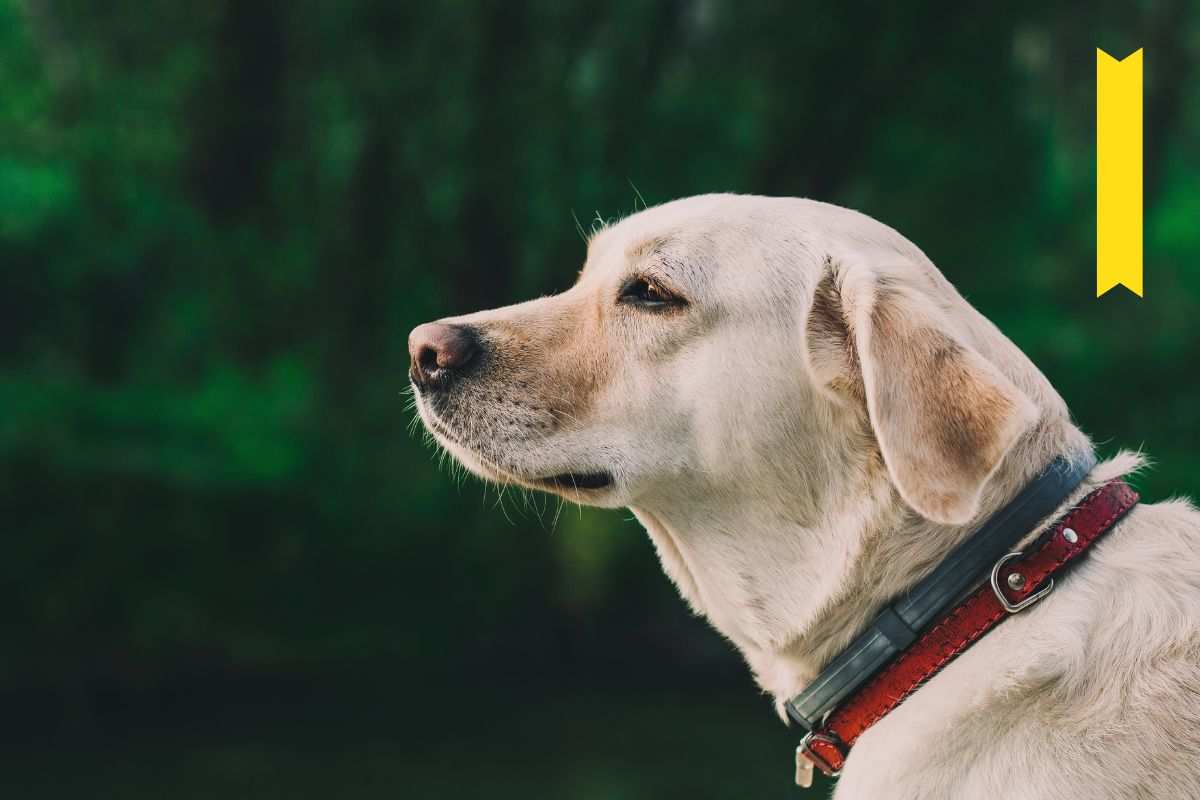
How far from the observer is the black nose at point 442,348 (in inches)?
96.5

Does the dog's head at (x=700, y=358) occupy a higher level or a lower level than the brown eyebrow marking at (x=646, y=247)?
lower

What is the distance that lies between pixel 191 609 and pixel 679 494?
7.92m

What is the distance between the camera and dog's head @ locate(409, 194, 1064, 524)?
2.18 m

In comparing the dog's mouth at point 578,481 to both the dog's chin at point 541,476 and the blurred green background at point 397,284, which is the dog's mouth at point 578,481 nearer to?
the dog's chin at point 541,476

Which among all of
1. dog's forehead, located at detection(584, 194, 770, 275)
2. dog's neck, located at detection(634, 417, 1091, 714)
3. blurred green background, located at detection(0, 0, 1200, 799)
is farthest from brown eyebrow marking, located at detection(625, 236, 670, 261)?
Result: blurred green background, located at detection(0, 0, 1200, 799)

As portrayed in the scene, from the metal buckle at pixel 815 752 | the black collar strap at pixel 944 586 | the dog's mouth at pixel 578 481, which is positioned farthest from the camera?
the dog's mouth at pixel 578 481

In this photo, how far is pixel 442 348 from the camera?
2449 millimetres

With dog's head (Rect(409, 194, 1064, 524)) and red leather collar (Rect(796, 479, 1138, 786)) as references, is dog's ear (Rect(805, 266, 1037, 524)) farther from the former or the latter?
red leather collar (Rect(796, 479, 1138, 786))

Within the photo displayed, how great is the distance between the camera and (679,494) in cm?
239

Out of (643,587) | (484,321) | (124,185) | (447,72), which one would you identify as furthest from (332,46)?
(484,321)

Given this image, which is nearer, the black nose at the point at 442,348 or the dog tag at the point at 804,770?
the dog tag at the point at 804,770

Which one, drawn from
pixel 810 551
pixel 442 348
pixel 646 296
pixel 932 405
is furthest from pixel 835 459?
pixel 442 348

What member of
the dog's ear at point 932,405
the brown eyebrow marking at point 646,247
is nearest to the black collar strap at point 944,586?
the dog's ear at point 932,405

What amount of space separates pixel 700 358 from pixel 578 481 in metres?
0.35
